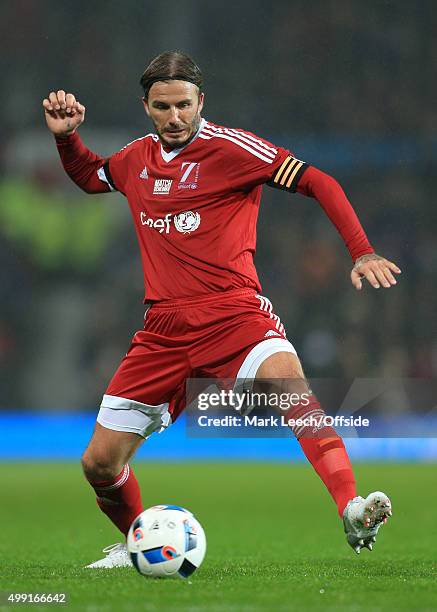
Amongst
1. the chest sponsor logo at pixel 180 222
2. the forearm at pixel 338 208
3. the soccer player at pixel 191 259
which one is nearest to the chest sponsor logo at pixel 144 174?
the soccer player at pixel 191 259

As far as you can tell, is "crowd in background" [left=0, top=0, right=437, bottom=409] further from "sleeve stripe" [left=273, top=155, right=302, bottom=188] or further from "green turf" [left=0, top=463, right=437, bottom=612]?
"sleeve stripe" [left=273, top=155, right=302, bottom=188]

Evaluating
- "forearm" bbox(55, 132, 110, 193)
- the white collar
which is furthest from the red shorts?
"forearm" bbox(55, 132, 110, 193)

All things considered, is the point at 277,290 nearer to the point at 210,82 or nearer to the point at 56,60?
the point at 210,82

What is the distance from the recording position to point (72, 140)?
5797mm

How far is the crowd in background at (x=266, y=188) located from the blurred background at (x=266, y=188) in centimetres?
2

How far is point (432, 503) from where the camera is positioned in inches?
400

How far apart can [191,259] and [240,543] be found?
2583 millimetres

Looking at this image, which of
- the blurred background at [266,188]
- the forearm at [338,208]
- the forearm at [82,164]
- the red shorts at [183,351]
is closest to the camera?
the forearm at [338,208]

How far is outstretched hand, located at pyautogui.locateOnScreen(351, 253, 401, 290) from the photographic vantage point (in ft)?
15.8

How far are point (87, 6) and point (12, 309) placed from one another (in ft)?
19.1

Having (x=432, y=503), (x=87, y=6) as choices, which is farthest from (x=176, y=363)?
(x=87, y=6)

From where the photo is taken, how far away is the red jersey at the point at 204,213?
17.5 feet

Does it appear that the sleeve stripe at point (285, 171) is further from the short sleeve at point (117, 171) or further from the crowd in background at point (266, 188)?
the crowd in background at point (266, 188)

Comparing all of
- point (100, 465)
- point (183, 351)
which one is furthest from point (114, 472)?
point (183, 351)
